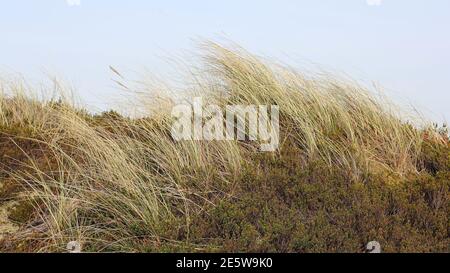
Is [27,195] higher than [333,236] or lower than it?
higher

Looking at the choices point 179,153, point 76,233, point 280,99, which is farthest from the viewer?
point 280,99

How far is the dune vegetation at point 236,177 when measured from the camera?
21.2 ft

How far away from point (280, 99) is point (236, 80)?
749 millimetres

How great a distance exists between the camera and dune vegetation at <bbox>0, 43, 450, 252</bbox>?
6449 mm

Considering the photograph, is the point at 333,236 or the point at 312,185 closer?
the point at 333,236

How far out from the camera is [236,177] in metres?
7.34
